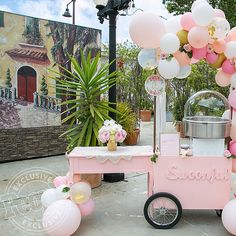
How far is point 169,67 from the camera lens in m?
2.88

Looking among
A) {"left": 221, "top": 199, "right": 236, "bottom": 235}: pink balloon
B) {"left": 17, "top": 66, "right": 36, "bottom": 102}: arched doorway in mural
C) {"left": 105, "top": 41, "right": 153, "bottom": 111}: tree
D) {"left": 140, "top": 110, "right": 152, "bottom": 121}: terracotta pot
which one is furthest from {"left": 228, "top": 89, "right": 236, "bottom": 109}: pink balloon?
{"left": 140, "top": 110, "right": 152, "bottom": 121}: terracotta pot

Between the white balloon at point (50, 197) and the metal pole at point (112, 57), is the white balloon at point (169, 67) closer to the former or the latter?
the metal pole at point (112, 57)

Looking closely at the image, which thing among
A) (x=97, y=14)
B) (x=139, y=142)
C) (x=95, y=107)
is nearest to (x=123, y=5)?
(x=97, y=14)

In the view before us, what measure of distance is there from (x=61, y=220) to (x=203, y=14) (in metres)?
2.23

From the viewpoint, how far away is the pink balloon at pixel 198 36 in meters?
2.74

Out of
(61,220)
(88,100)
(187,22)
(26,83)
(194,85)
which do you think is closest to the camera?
(61,220)

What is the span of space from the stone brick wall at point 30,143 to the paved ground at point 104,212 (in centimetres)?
74

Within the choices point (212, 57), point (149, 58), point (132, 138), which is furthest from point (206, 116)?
point (132, 138)

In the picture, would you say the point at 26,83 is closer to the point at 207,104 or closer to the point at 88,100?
the point at 88,100

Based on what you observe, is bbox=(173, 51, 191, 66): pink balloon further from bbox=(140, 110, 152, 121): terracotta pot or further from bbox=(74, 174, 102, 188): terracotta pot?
bbox=(140, 110, 152, 121): terracotta pot

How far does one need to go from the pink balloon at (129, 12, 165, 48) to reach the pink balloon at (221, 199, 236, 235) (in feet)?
5.55

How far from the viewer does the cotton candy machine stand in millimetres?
2877

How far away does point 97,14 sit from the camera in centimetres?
441

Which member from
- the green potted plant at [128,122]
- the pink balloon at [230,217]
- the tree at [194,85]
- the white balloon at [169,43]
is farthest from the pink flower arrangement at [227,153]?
the tree at [194,85]
